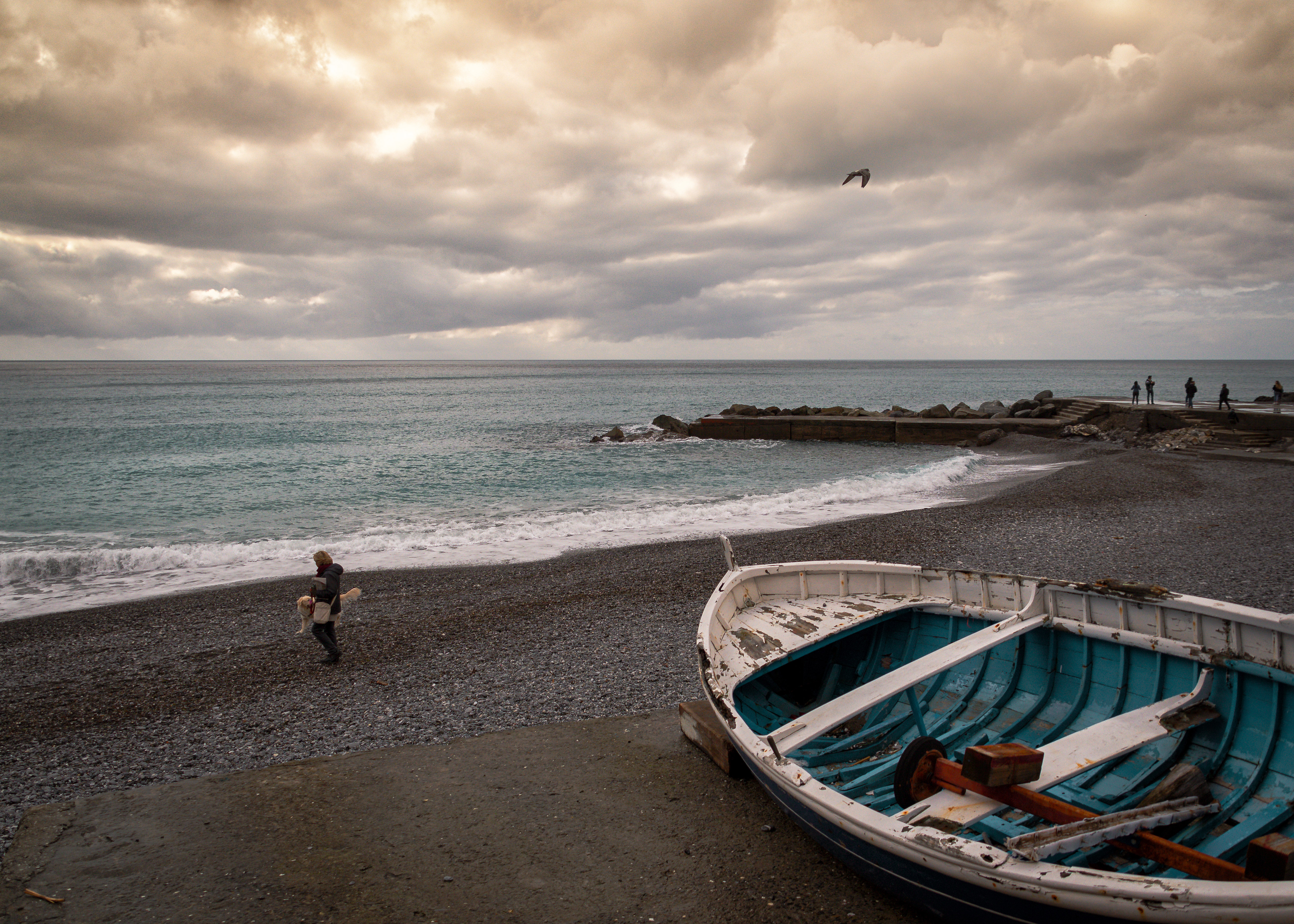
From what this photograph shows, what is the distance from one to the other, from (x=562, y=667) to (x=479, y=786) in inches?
106

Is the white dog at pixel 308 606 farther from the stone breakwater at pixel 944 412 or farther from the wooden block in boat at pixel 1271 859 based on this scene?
the stone breakwater at pixel 944 412

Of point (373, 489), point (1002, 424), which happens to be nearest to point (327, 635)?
point (373, 489)

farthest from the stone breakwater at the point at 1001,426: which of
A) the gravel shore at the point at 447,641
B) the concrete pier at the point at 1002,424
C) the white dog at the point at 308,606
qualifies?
the white dog at the point at 308,606

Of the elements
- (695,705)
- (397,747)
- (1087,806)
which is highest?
(1087,806)

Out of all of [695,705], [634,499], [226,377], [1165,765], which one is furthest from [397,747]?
[226,377]

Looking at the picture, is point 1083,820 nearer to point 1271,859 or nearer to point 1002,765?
point 1002,765

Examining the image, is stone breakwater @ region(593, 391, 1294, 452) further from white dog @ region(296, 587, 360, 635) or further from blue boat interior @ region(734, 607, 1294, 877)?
white dog @ region(296, 587, 360, 635)

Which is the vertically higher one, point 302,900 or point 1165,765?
point 1165,765

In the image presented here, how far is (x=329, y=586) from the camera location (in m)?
8.41

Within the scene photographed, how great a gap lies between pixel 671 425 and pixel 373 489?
21063 mm

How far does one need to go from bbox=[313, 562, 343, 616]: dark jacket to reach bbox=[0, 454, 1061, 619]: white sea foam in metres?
5.89

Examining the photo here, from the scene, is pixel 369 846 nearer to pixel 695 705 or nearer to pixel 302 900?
pixel 302 900

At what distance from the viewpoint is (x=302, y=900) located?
14.3 feet

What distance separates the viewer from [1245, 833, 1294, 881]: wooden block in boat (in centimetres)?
282
